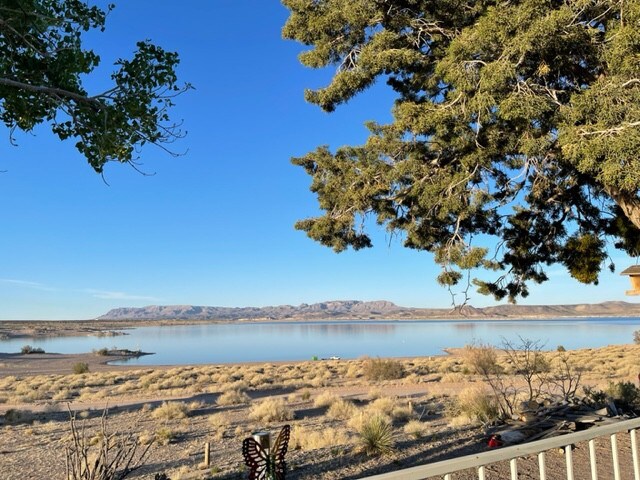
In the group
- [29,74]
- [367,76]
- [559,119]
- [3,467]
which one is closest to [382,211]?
[367,76]

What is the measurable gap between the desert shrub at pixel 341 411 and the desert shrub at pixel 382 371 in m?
10.5

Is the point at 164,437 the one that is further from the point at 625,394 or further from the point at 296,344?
the point at 296,344

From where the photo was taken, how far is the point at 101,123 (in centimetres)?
512

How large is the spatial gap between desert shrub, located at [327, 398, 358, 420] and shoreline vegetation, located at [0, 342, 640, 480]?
0.18ft

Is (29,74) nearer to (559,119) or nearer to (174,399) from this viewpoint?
(559,119)

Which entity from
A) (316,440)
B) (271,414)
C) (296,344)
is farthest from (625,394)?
(296,344)

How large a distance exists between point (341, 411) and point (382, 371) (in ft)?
37.5

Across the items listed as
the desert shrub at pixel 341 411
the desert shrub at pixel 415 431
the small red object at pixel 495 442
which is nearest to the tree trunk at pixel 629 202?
the small red object at pixel 495 442

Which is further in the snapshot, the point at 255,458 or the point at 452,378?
the point at 452,378

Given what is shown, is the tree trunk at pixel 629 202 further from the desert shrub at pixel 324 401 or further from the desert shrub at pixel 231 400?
the desert shrub at pixel 231 400

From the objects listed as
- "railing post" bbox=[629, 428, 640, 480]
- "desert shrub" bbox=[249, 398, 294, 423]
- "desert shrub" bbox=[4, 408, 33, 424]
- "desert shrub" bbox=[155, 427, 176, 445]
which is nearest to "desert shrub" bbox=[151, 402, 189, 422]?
"desert shrub" bbox=[249, 398, 294, 423]

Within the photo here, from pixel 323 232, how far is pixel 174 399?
15020mm

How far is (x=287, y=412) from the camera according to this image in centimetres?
1588

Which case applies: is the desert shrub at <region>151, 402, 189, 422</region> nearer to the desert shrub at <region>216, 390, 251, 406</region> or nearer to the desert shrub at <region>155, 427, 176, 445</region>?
the desert shrub at <region>216, 390, 251, 406</region>
